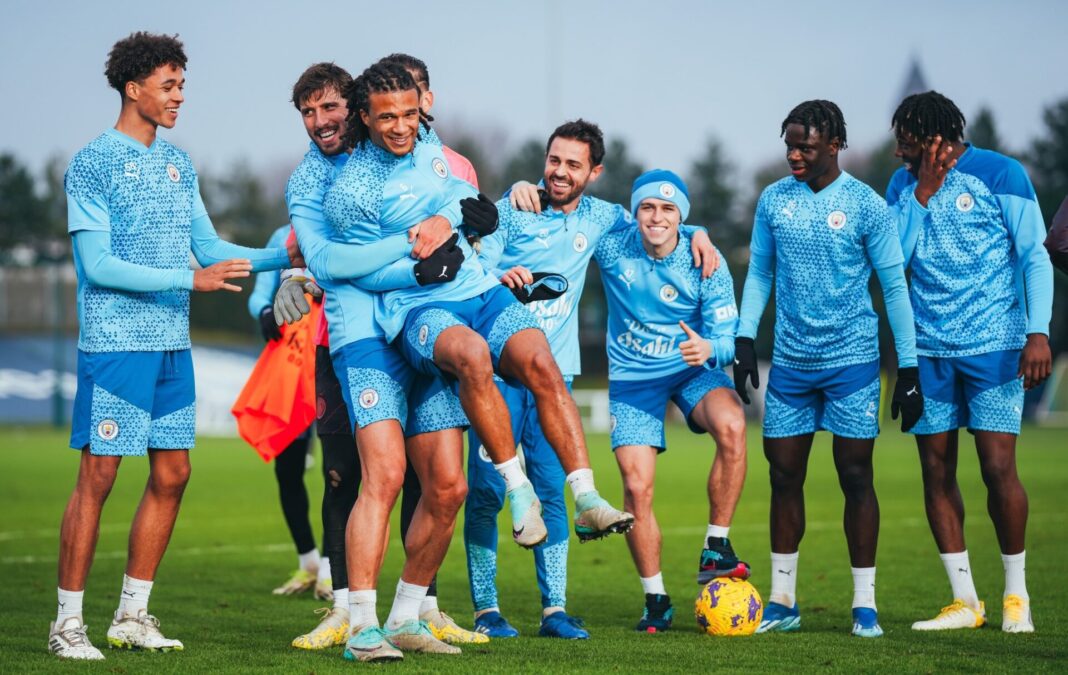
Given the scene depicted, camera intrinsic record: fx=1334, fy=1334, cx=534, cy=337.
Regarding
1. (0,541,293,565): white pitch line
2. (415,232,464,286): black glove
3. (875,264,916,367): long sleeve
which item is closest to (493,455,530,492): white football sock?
(415,232,464,286): black glove

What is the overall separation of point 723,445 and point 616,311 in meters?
1.05

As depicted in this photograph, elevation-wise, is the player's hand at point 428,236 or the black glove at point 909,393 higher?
the player's hand at point 428,236

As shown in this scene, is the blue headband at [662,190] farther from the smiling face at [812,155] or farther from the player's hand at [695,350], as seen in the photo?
the player's hand at [695,350]

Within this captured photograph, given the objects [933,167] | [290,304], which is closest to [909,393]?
[933,167]

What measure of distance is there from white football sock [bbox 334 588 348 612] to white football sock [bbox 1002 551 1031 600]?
345 cm

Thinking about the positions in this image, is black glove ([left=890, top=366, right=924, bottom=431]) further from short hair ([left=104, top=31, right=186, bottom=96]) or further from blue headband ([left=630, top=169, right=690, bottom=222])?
short hair ([left=104, top=31, right=186, bottom=96])

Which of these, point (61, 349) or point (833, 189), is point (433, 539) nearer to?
point (833, 189)

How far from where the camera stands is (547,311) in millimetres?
7219

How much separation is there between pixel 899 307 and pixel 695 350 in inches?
42.2

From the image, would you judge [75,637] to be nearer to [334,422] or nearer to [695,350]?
[334,422]

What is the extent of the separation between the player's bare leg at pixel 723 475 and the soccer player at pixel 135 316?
2457 millimetres

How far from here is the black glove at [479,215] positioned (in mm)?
5898

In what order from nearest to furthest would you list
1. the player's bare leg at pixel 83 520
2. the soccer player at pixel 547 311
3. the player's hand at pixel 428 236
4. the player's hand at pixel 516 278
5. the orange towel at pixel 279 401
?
the player's hand at pixel 428 236
the player's bare leg at pixel 83 520
the player's hand at pixel 516 278
the soccer player at pixel 547 311
the orange towel at pixel 279 401

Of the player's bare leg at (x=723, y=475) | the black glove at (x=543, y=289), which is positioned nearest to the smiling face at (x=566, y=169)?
the black glove at (x=543, y=289)
